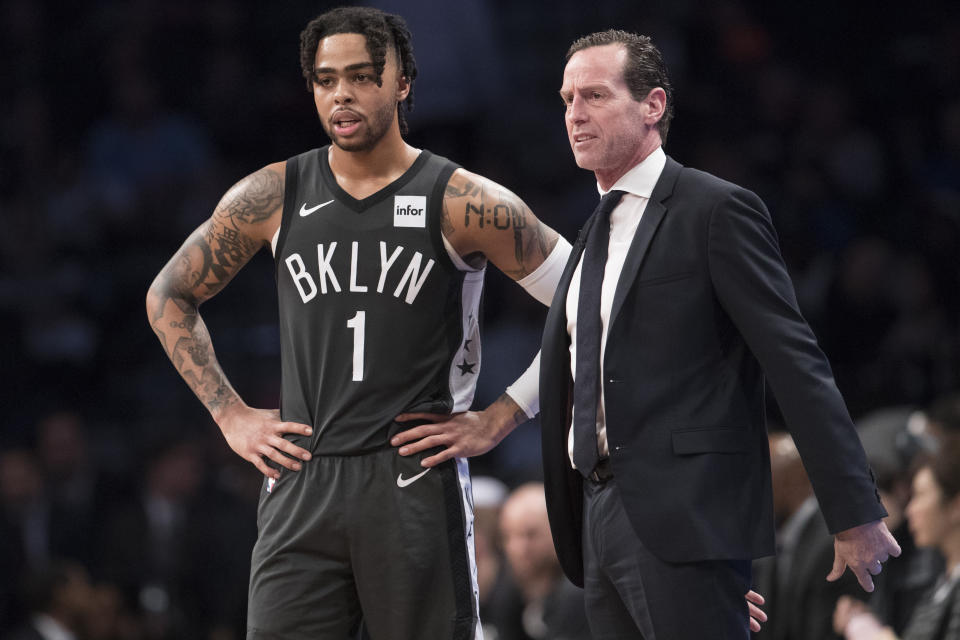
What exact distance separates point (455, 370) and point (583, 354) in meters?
0.65

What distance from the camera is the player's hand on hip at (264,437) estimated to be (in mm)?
3803

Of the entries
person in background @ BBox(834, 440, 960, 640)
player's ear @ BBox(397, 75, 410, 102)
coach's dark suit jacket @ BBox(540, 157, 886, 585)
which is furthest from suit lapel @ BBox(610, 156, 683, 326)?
person in background @ BBox(834, 440, 960, 640)

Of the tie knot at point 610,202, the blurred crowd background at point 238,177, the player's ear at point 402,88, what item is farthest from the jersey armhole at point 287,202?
the blurred crowd background at point 238,177

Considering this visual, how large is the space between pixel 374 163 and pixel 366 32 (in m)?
0.37

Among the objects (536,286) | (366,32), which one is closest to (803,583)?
(536,286)

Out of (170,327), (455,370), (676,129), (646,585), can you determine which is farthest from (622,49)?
(676,129)

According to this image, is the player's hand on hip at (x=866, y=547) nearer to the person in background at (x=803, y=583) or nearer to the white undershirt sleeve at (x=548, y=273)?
the white undershirt sleeve at (x=548, y=273)

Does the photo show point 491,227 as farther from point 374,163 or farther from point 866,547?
point 866,547

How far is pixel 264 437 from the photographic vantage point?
3877 mm

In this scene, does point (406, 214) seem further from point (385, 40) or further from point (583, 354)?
point (583, 354)

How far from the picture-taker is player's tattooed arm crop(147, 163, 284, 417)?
13.3 feet

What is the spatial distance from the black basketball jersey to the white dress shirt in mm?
495

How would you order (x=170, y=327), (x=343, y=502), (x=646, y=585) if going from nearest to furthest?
(x=646, y=585) → (x=343, y=502) → (x=170, y=327)

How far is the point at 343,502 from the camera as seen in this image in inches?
147
